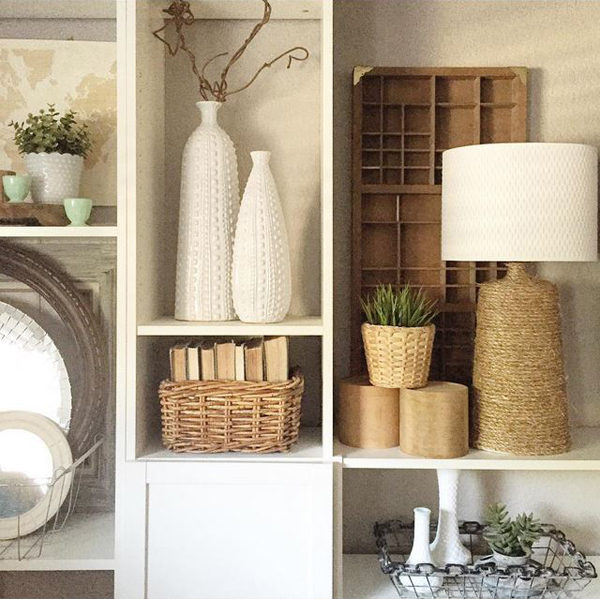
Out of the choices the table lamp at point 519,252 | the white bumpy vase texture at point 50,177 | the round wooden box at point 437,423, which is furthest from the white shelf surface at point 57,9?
the round wooden box at point 437,423

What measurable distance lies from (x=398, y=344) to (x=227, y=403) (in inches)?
14.2

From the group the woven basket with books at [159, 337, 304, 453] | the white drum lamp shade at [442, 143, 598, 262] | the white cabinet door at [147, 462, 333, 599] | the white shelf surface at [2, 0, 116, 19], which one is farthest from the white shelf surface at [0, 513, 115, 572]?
the white shelf surface at [2, 0, 116, 19]

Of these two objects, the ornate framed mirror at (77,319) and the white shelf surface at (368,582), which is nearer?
the white shelf surface at (368,582)

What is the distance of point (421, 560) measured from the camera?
149 cm

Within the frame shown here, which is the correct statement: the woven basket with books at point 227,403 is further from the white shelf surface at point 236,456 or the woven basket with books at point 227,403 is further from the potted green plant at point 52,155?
the potted green plant at point 52,155

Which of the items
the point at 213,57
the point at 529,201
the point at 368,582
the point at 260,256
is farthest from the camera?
the point at 213,57

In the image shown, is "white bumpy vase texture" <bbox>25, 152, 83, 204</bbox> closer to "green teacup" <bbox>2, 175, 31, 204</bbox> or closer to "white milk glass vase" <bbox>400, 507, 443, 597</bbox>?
"green teacup" <bbox>2, 175, 31, 204</bbox>

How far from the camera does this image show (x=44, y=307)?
65.2 inches

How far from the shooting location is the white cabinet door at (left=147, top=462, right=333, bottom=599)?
4.60ft

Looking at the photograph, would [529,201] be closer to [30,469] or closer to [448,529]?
[448,529]

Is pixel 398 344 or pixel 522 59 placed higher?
pixel 522 59

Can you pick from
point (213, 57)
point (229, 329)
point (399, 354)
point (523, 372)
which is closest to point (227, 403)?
point (229, 329)

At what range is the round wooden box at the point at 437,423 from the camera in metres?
1.42

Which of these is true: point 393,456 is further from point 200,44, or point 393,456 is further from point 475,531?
point 200,44
